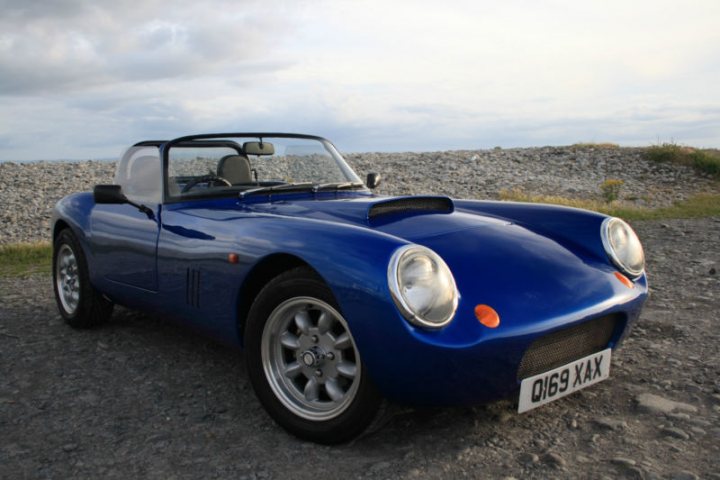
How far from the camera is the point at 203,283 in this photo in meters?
3.40

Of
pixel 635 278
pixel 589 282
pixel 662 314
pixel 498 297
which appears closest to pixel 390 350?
pixel 498 297

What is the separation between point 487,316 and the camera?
2600 millimetres

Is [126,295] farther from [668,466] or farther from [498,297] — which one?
[668,466]

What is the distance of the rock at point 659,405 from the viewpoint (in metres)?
3.05

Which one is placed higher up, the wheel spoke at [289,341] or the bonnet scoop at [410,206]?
the bonnet scoop at [410,206]

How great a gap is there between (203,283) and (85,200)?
A: 6.39 feet

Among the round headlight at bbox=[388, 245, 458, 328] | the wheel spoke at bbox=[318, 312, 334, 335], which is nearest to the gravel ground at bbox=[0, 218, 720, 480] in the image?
the wheel spoke at bbox=[318, 312, 334, 335]

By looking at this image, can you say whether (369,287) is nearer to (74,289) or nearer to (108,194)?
(108,194)

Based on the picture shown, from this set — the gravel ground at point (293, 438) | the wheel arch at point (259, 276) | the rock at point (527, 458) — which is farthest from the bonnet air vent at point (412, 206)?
the rock at point (527, 458)

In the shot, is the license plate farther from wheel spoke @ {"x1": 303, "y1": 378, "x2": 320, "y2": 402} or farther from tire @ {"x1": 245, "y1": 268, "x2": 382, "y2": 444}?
wheel spoke @ {"x1": 303, "y1": 378, "x2": 320, "y2": 402}

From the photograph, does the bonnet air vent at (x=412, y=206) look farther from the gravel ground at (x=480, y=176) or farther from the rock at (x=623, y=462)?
the gravel ground at (x=480, y=176)

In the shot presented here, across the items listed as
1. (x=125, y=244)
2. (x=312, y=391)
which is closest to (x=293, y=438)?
(x=312, y=391)

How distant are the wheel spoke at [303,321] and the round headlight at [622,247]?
1603 millimetres

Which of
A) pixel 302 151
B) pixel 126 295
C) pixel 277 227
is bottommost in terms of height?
pixel 126 295
